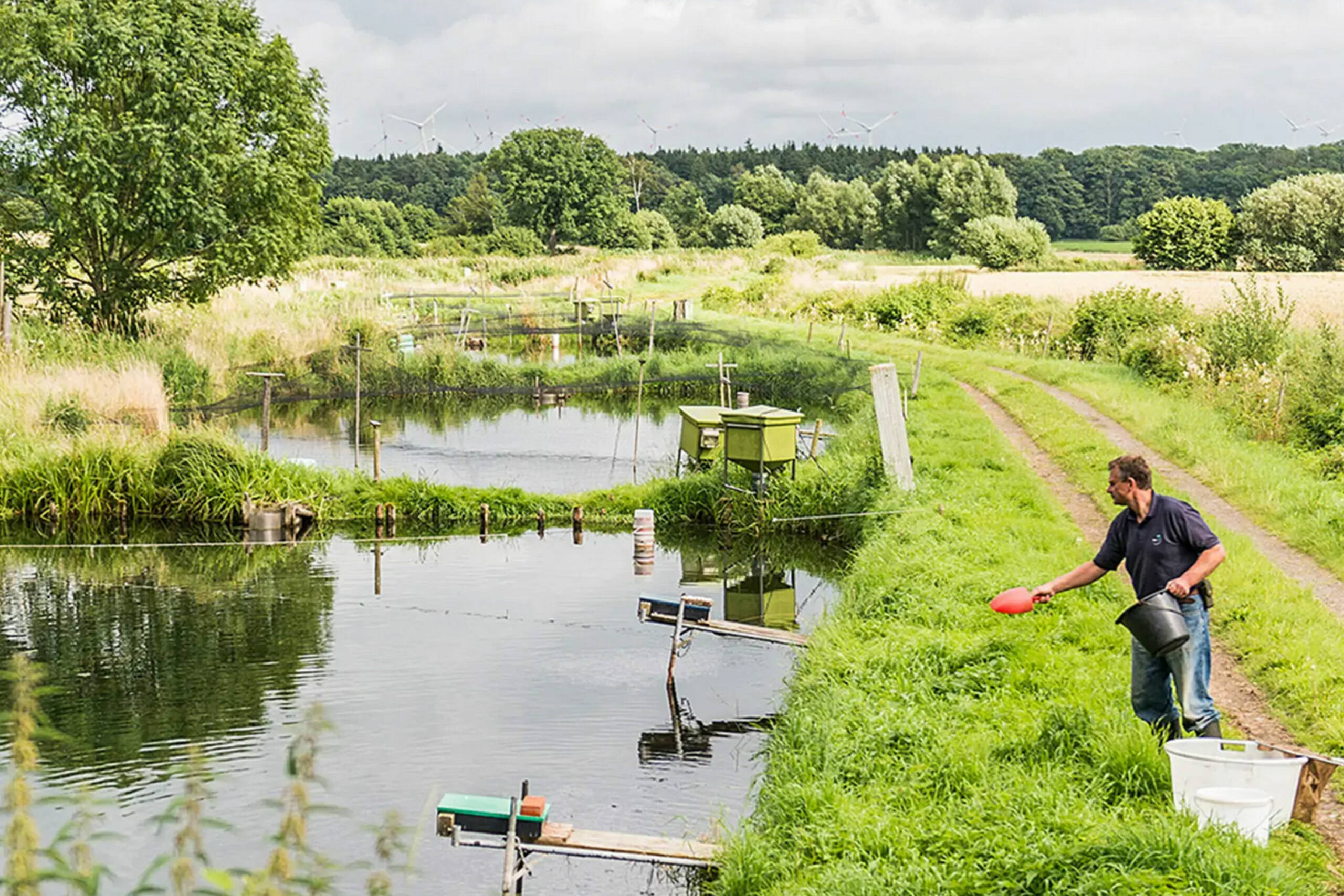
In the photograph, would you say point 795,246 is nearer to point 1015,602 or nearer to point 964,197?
point 964,197

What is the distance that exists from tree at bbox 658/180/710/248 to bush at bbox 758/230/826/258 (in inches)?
804

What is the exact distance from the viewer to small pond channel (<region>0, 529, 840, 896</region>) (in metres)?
8.93

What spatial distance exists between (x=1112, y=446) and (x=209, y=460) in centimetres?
1235

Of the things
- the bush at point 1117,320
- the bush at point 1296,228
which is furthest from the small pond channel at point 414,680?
the bush at point 1296,228

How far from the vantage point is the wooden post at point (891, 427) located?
1639cm

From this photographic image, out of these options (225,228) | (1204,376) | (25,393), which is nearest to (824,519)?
(1204,376)

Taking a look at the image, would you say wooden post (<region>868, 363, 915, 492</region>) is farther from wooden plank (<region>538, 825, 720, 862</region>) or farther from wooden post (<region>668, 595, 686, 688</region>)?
wooden plank (<region>538, 825, 720, 862</region>)

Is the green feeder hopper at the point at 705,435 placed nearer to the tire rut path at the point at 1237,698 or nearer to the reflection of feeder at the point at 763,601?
the reflection of feeder at the point at 763,601

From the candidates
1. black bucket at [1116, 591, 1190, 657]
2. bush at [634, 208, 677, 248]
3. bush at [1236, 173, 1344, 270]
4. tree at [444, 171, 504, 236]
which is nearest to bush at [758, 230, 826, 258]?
bush at [634, 208, 677, 248]

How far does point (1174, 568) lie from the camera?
736cm

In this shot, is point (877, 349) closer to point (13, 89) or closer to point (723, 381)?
point (723, 381)

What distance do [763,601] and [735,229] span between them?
84181mm

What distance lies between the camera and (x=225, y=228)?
91.2 feet

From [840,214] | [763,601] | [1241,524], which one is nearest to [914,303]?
[1241,524]
